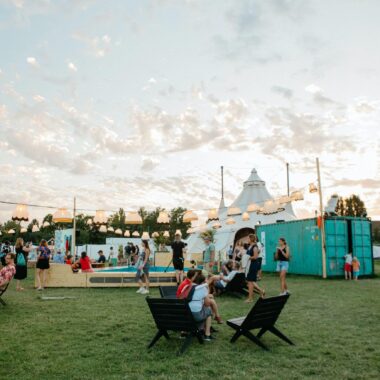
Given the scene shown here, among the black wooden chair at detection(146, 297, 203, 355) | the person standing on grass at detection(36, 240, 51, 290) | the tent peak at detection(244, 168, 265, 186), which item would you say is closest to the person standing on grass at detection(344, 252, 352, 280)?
the person standing on grass at detection(36, 240, 51, 290)

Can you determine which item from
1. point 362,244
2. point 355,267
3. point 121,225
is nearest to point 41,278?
point 355,267

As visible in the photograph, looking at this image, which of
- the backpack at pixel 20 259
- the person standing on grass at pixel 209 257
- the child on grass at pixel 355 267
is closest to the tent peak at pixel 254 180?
the person standing on grass at pixel 209 257

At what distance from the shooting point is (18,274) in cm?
1276

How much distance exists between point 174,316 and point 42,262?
29.3 ft

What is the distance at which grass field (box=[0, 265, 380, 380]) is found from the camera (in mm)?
4758

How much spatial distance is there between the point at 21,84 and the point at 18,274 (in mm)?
6477

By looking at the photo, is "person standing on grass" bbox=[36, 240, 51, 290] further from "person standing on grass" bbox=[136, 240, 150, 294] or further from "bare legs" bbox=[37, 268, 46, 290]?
"person standing on grass" bbox=[136, 240, 150, 294]

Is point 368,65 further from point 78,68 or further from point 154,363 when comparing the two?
point 154,363

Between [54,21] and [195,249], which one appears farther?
[195,249]

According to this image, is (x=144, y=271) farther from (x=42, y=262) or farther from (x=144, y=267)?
(x=42, y=262)

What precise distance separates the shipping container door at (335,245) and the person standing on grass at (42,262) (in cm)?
1217

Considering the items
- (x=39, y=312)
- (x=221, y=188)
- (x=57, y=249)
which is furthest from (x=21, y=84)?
(x=221, y=188)

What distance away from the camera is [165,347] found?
5.93m

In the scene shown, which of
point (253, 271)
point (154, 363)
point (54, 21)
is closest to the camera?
point (154, 363)
